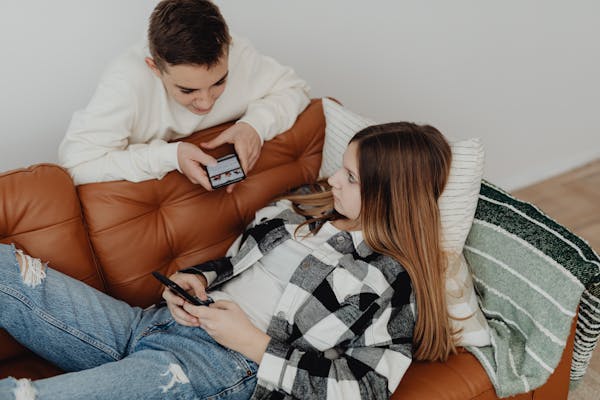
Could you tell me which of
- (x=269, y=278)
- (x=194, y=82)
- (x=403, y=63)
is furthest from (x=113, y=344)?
(x=403, y=63)

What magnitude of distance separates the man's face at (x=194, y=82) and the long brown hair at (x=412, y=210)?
1.21 ft

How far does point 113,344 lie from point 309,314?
1.44 ft

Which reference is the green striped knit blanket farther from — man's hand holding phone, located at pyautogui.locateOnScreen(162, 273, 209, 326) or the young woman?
man's hand holding phone, located at pyautogui.locateOnScreen(162, 273, 209, 326)

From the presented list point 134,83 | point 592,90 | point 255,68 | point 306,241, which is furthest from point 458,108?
point 134,83

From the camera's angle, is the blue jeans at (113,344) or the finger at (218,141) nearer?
the blue jeans at (113,344)

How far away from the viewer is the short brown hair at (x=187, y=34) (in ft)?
4.25

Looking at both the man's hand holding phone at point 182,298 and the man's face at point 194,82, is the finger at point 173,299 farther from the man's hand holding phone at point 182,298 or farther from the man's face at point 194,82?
the man's face at point 194,82

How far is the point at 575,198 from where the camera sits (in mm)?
2508

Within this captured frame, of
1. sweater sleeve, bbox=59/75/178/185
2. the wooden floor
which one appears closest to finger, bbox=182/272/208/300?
sweater sleeve, bbox=59/75/178/185

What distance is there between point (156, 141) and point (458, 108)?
4.43 feet

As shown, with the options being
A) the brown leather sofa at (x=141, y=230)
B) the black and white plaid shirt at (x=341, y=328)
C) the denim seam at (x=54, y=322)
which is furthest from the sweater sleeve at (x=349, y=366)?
the denim seam at (x=54, y=322)

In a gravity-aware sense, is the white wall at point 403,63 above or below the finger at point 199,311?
above

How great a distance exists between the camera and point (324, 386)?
44.9 inches

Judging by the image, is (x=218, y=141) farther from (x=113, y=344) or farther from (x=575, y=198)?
(x=575, y=198)
